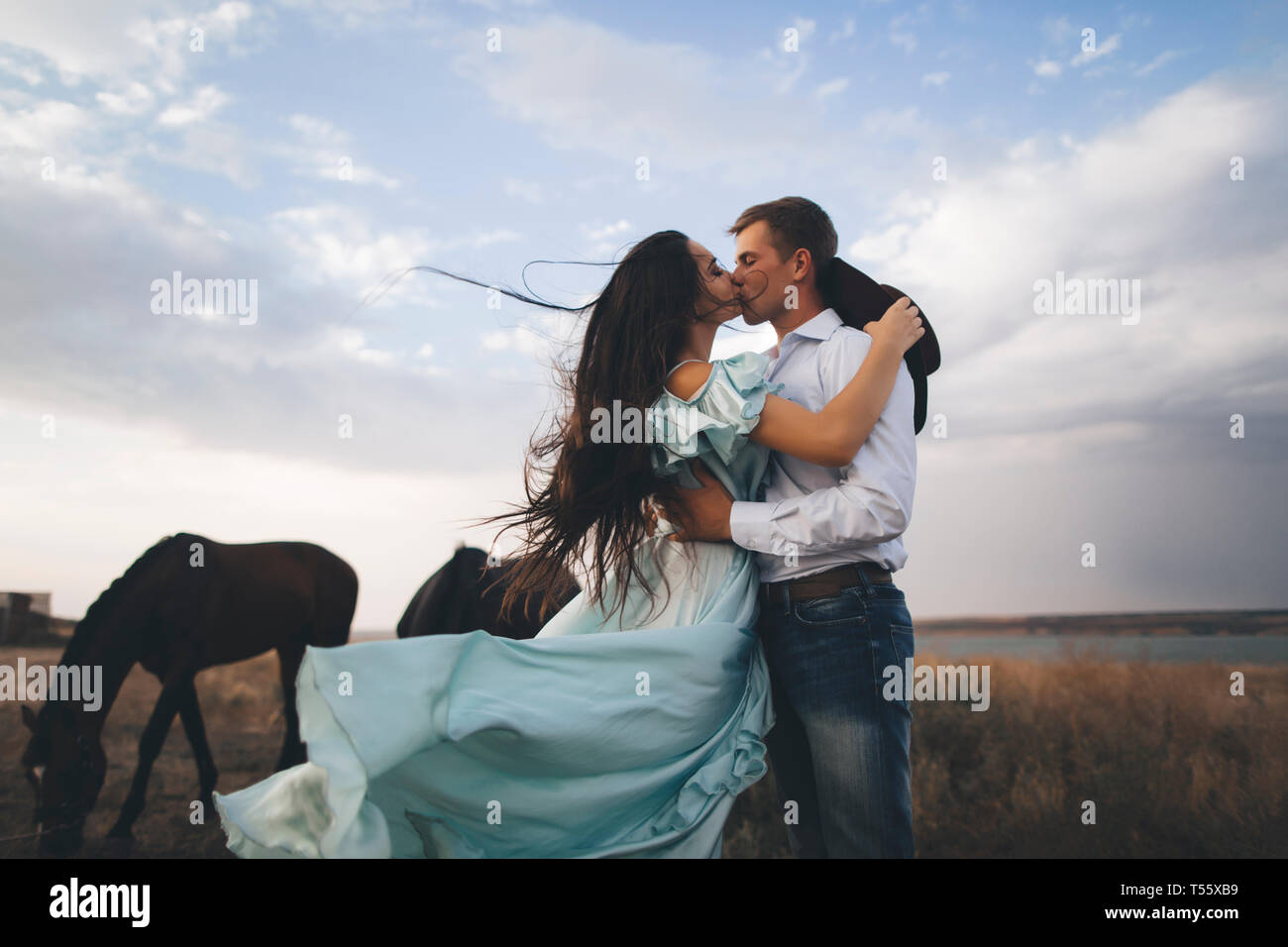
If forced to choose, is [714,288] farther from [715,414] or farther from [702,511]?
[702,511]

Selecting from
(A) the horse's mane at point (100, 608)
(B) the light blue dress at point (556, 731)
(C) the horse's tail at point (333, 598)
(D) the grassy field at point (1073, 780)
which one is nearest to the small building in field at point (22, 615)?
(D) the grassy field at point (1073, 780)

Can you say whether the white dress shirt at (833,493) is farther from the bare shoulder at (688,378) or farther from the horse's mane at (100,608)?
the horse's mane at (100,608)

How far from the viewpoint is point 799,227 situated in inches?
106

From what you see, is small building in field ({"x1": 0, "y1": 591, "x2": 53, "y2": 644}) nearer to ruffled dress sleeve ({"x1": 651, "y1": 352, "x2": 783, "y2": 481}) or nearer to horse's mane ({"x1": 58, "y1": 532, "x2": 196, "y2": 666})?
horse's mane ({"x1": 58, "y1": 532, "x2": 196, "y2": 666})

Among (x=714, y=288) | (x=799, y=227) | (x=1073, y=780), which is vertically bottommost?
(x=1073, y=780)

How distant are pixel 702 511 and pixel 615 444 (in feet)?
1.11

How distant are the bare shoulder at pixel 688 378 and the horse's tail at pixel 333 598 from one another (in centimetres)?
863

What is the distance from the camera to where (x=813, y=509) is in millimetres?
2211

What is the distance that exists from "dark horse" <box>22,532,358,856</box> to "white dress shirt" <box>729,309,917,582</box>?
371cm

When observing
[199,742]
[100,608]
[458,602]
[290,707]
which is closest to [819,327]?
[458,602]

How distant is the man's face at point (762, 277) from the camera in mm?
2689

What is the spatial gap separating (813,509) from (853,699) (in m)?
0.52

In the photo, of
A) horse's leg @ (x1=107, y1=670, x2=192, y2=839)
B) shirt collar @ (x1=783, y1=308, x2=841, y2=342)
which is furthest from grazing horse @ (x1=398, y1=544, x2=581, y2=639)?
shirt collar @ (x1=783, y1=308, x2=841, y2=342)
